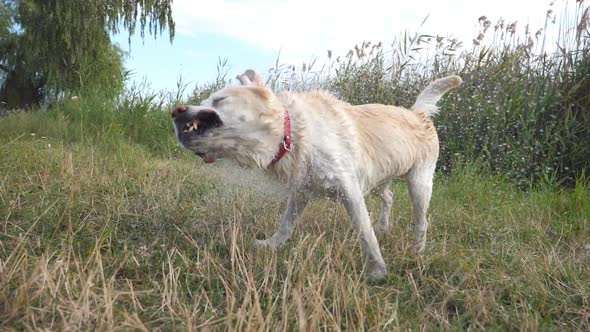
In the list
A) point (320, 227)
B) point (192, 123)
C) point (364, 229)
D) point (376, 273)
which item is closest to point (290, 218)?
point (320, 227)

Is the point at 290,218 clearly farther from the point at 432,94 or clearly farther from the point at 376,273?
the point at 432,94

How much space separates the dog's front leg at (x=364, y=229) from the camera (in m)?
2.64

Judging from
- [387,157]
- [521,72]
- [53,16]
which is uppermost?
[53,16]

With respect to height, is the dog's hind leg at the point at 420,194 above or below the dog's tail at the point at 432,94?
below

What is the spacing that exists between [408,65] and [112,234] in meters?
4.58

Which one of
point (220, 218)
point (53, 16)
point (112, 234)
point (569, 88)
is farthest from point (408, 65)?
point (53, 16)

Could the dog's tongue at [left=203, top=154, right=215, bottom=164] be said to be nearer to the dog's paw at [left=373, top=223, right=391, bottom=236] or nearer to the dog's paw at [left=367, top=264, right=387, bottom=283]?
the dog's paw at [left=367, top=264, right=387, bottom=283]

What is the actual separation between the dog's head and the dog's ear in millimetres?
117

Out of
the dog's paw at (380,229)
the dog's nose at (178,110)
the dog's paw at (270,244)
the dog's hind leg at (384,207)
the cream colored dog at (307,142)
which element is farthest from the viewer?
the dog's hind leg at (384,207)

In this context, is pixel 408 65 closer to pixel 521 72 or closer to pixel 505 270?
pixel 521 72

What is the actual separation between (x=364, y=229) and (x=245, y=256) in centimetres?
64

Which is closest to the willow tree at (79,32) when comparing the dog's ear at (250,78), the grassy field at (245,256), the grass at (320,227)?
the grass at (320,227)

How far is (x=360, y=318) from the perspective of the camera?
1.89m

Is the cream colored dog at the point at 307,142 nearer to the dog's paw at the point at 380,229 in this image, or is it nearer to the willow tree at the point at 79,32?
the dog's paw at the point at 380,229
